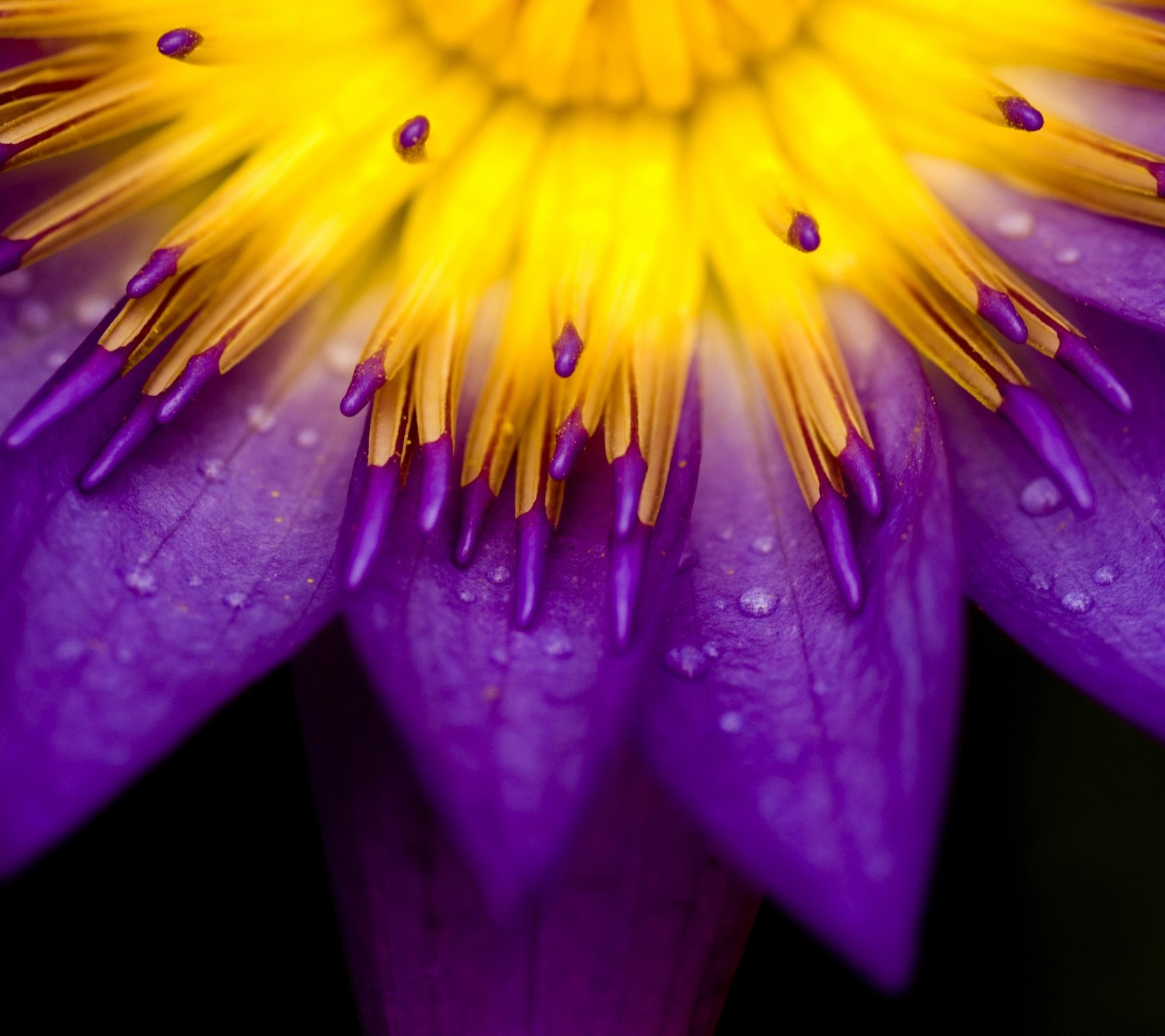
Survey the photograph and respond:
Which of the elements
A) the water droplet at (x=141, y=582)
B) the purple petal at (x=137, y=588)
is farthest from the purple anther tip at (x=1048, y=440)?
the water droplet at (x=141, y=582)

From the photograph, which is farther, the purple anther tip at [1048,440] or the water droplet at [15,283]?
the water droplet at [15,283]

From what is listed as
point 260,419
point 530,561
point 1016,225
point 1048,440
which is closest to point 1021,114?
point 1016,225

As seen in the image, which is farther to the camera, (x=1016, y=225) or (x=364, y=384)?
(x=1016, y=225)

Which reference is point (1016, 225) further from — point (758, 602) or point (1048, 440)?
point (758, 602)

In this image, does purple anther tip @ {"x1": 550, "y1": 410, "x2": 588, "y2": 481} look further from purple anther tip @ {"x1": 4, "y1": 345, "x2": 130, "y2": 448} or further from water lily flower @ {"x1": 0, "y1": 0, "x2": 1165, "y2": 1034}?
purple anther tip @ {"x1": 4, "y1": 345, "x2": 130, "y2": 448}

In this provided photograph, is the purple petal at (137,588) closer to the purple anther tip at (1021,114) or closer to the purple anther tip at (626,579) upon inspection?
the purple anther tip at (626,579)

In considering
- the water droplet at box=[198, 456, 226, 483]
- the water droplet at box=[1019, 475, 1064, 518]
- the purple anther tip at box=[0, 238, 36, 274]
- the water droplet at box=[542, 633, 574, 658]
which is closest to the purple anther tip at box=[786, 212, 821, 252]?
the water droplet at box=[1019, 475, 1064, 518]

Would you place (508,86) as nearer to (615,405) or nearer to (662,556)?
(615,405)
